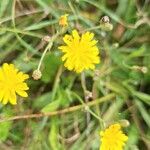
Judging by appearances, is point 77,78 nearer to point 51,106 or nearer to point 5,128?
point 51,106

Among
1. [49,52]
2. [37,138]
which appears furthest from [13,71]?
[37,138]

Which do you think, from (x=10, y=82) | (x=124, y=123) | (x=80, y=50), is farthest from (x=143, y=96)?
(x=10, y=82)

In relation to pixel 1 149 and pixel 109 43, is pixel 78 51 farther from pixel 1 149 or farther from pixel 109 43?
pixel 1 149

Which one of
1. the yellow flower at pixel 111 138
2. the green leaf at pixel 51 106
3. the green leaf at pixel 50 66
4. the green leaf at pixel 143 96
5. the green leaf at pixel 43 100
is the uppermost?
the green leaf at pixel 50 66

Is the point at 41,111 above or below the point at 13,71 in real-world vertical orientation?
below

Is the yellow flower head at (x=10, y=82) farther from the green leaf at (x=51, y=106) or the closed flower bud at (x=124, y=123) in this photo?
the closed flower bud at (x=124, y=123)

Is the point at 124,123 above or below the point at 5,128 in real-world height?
below

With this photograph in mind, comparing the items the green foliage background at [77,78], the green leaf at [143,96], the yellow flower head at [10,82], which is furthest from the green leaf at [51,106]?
the green leaf at [143,96]
